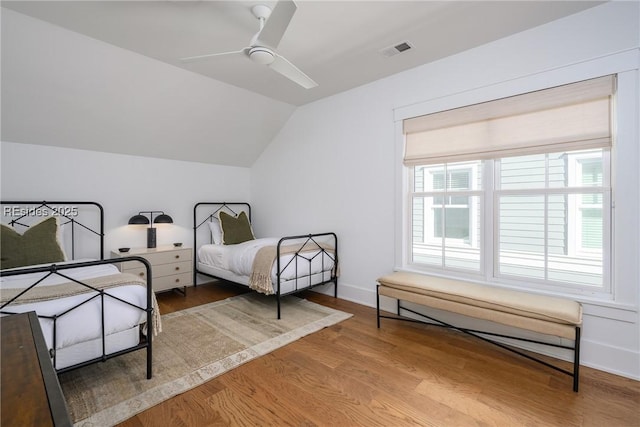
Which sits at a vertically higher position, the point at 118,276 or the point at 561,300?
the point at 118,276

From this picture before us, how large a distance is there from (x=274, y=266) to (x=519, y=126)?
105 inches

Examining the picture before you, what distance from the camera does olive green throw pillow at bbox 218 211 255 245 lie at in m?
4.52

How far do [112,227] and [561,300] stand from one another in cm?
484

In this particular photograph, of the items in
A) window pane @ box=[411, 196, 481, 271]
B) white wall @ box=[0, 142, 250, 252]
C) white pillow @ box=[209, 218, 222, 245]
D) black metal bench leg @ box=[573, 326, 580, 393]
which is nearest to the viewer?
black metal bench leg @ box=[573, 326, 580, 393]

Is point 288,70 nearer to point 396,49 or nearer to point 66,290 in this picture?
point 396,49

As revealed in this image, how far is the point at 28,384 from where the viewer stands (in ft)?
2.46

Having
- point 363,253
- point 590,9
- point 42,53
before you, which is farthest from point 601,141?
point 42,53

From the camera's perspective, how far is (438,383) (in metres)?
2.11

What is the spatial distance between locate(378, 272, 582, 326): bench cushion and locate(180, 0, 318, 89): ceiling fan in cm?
207

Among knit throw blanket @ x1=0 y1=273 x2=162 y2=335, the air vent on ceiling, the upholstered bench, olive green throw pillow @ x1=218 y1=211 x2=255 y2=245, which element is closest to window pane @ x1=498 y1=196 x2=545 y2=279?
the upholstered bench

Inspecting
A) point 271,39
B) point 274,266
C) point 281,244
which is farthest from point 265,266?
point 271,39

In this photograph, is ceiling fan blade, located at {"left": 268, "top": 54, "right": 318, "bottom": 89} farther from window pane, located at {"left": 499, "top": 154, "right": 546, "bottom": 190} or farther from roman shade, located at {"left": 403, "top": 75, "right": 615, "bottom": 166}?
window pane, located at {"left": 499, "top": 154, "right": 546, "bottom": 190}

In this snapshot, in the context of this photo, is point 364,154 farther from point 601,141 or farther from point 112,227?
point 112,227

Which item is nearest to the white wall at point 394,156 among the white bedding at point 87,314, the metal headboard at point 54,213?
the metal headboard at point 54,213
